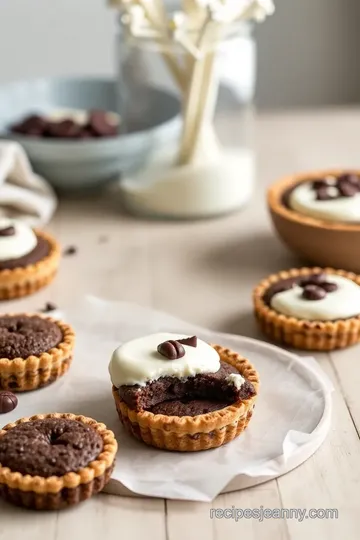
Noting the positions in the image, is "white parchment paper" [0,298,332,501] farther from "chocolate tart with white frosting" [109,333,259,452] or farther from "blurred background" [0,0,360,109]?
"blurred background" [0,0,360,109]

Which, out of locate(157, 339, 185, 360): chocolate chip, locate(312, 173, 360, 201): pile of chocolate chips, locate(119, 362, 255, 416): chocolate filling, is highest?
locate(157, 339, 185, 360): chocolate chip

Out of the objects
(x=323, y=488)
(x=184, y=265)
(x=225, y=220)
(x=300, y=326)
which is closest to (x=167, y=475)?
(x=323, y=488)

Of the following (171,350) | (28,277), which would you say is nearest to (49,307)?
(28,277)

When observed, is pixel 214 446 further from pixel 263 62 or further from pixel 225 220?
pixel 263 62

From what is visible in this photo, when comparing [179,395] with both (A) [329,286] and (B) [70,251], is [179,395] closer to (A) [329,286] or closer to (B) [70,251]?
(A) [329,286]

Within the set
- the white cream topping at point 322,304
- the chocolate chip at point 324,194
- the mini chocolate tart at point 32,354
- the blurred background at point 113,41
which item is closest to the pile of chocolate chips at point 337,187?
the chocolate chip at point 324,194

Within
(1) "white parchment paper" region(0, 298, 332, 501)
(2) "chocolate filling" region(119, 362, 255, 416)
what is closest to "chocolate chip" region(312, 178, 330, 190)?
(1) "white parchment paper" region(0, 298, 332, 501)
